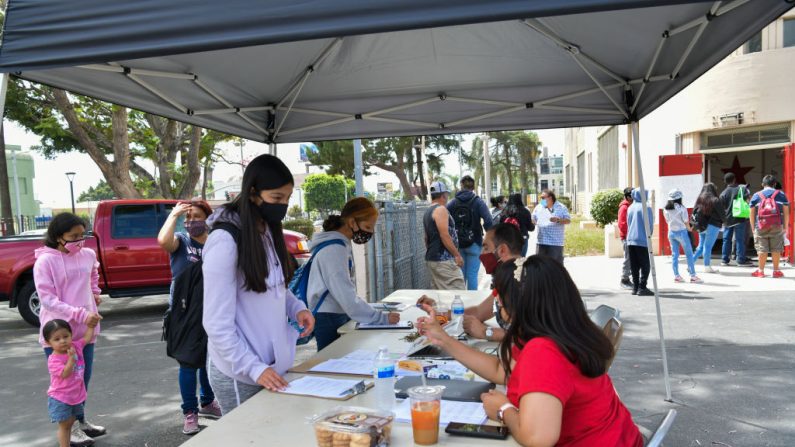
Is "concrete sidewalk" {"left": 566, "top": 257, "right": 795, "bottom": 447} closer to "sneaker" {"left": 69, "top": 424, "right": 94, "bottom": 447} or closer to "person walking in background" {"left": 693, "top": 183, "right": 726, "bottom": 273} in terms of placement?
"person walking in background" {"left": 693, "top": 183, "right": 726, "bottom": 273}

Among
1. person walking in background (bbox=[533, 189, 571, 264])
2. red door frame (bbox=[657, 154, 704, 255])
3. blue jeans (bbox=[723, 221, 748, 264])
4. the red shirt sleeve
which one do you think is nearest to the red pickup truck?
person walking in background (bbox=[533, 189, 571, 264])

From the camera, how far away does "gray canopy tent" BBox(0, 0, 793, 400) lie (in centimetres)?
192

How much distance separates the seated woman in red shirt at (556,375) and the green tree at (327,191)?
1747 inches

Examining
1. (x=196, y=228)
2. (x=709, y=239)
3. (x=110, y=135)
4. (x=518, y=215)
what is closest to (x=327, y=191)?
(x=110, y=135)

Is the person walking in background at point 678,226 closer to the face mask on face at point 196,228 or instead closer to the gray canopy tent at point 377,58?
the gray canopy tent at point 377,58

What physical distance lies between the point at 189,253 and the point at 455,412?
3.09m

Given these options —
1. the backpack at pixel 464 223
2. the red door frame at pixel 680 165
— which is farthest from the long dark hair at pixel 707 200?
the backpack at pixel 464 223

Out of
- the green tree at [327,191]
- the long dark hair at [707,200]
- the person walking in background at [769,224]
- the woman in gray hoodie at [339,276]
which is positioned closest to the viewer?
the woman in gray hoodie at [339,276]

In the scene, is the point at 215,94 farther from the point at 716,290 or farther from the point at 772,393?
the point at 716,290

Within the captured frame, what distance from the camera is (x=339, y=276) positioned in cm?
346

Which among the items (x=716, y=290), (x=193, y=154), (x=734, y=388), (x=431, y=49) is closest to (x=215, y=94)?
(x=431, y=49)

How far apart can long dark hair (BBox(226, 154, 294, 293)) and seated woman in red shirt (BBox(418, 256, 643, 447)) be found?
41.1 inches

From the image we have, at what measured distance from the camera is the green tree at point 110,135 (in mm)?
13441

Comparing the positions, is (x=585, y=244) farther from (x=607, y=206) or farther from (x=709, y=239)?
(x=709, y=239)
